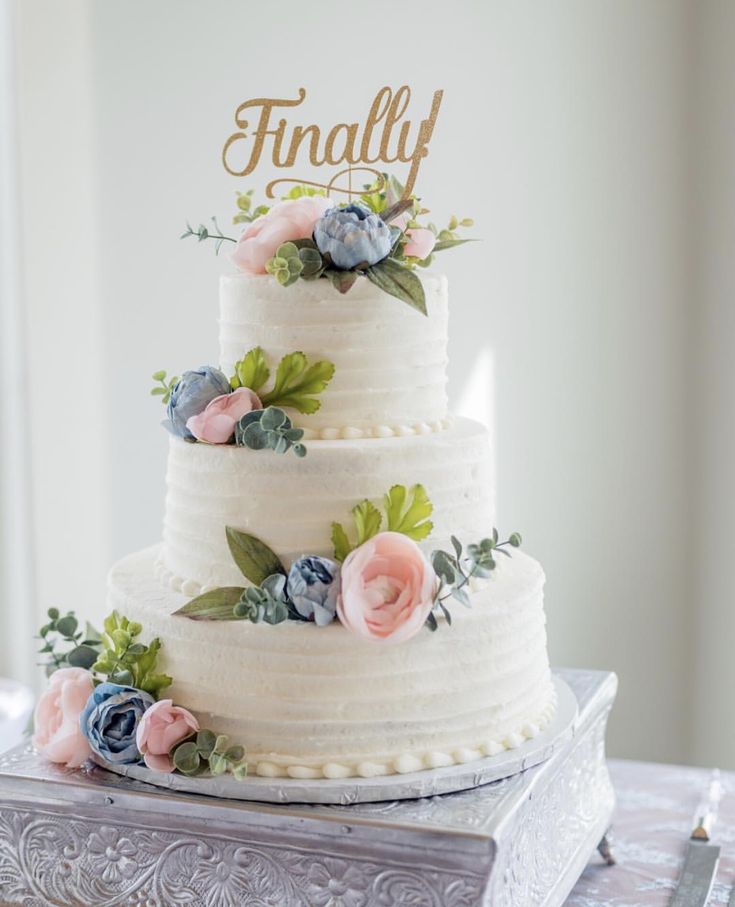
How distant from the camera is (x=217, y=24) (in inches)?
125

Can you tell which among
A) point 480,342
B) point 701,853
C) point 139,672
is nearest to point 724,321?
point 480,342

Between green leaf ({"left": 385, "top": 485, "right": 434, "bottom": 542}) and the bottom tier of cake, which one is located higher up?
green leaf ({"left": 385, "top": 485, "right": 434, "bottom": 542})

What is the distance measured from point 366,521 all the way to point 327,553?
0.08 m

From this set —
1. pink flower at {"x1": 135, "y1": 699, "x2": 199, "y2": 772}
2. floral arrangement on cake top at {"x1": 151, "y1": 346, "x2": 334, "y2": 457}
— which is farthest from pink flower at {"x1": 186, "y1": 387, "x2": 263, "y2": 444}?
pink flower at {"x1": 135, "y1": 699, "x2": 199, "y2": 772}

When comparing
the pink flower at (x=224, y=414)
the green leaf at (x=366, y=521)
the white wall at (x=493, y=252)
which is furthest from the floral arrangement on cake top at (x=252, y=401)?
the white wall at (x=493, y=252)

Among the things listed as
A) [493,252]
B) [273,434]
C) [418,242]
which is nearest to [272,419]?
[273,434]

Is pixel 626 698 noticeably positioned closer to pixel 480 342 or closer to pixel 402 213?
pixel 480 342

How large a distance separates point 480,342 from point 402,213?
1370mm

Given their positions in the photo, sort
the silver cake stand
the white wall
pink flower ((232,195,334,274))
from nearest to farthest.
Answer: the silver cake stand
pink flower ((232,195,334,274))
the white wall

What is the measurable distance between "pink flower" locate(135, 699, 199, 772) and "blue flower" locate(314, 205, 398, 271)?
67cm

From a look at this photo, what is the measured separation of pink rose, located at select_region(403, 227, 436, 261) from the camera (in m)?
1.89

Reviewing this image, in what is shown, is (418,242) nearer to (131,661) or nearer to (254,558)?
(254,558)

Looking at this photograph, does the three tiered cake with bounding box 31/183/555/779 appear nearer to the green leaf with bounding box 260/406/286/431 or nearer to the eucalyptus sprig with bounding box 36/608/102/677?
the green leaf with bounding box 260/406/286/431

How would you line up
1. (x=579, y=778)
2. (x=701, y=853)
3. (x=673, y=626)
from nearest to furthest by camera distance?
(x=579, y=778), (x=701, y=853), (x=673, y=626)
